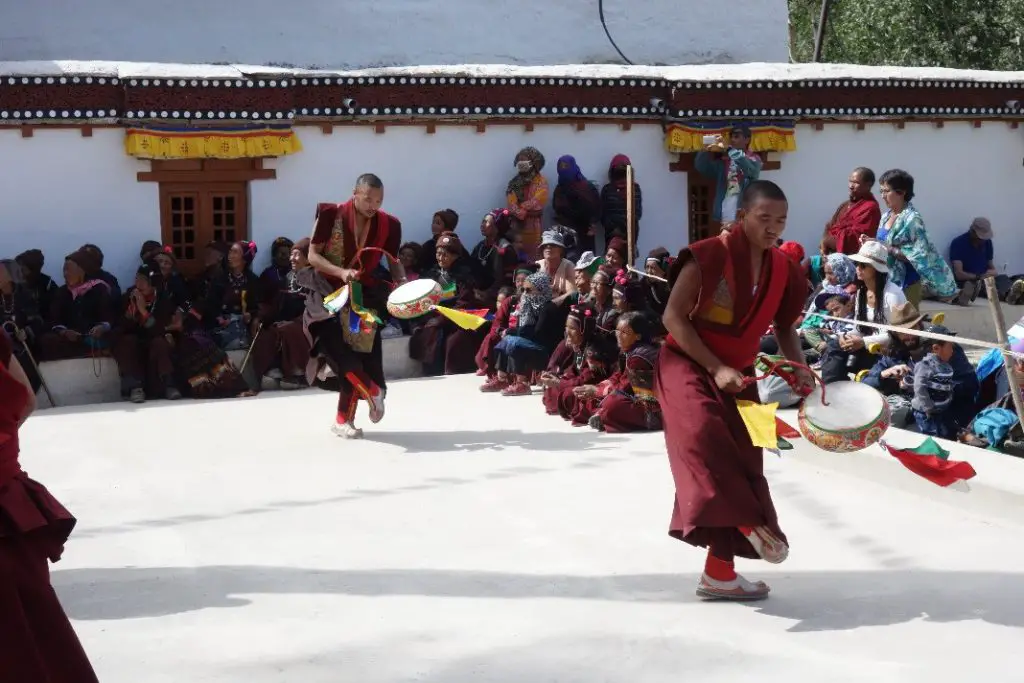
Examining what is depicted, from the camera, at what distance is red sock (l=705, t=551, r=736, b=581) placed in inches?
233

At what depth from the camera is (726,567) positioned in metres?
5.92

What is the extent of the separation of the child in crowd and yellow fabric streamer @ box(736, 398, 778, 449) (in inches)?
114

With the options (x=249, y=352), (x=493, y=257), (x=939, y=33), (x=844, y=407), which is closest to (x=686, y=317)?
(x=844, y=407)

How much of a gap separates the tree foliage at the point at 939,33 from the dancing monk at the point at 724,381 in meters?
19.6

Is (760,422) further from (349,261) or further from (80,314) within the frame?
(80,314)

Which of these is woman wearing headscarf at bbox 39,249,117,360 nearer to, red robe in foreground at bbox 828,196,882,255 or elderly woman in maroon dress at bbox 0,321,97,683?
red robe in foreground at bbox 828,196,882,255

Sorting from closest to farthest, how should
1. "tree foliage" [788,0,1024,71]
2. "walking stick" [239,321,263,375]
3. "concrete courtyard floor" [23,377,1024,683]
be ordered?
"concrete courtyard floor" [23,377,1024,683] < "walking stick" [239,321,263,375] < "tree foliage" [788,0,1024,71]

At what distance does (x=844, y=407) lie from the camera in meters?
5.97

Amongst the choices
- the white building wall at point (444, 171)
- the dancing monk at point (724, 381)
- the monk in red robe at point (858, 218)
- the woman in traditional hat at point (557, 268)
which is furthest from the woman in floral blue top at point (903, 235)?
the dancing monk at point (724, 381)

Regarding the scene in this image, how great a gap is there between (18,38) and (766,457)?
9.41 m

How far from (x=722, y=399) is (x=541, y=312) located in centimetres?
541

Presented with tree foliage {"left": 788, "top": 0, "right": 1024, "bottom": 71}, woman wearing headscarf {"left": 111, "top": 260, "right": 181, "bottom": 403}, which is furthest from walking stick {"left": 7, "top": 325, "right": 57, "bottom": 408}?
tree foliage {"left": 788, "top": 0, "right": 1024, "bottom": 71}

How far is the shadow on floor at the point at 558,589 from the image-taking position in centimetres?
579

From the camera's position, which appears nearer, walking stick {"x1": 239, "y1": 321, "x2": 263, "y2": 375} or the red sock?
the red sock
